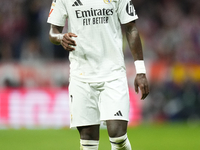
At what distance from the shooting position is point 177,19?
16688 millimetres

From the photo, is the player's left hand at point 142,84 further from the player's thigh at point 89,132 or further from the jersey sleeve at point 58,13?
the jersey sleeve at point 58,13

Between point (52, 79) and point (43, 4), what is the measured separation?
10.4 feet

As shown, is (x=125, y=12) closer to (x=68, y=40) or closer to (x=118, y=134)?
(x=68, y=40)

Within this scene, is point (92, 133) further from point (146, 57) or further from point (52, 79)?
point (146, 57)

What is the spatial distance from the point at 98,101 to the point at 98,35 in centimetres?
70

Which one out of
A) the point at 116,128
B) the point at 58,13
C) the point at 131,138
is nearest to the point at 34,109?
the point at 131,138

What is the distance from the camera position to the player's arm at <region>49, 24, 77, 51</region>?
183 inches

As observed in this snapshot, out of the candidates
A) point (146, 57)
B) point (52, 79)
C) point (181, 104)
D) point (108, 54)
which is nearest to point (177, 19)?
point (146, 57)

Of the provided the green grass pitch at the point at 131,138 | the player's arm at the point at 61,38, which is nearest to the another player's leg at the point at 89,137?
the player's arm at the point at 61,38

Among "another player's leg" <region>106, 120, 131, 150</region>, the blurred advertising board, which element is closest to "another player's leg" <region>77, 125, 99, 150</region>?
"another player's leg" <region>106, 120, 131, 150</region>

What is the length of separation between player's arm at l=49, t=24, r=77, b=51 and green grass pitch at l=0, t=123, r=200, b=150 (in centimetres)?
394

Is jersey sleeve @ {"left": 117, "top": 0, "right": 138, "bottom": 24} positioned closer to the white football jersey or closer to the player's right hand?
the white football jersey

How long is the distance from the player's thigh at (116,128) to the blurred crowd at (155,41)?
871 cm

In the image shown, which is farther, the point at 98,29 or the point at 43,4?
the point at 43,4
